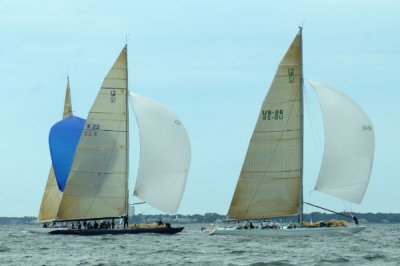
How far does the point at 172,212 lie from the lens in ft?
248

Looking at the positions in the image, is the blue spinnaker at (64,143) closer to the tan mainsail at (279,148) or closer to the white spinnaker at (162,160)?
the white spinnaker at (162,160)

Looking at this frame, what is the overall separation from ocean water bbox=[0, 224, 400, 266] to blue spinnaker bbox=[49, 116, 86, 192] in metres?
9.25

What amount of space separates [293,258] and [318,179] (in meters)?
14.3

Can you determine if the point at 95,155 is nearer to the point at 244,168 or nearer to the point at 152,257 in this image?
the point at 244,168

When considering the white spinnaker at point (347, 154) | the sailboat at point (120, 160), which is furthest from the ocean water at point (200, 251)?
the white spinnaker at point (347, 154)

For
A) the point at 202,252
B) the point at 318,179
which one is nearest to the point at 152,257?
the point at 202,252

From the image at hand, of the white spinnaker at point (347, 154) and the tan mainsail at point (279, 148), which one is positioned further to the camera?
the tan mainsail at point (279, 148)

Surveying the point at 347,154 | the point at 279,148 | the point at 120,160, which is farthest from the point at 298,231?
the point at 120,160

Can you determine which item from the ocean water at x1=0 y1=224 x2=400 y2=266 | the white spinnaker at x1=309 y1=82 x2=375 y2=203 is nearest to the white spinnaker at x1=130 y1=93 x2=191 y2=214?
the ocean water at x1=0 y1=224 x2=400 y2=266

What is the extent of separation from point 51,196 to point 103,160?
16.4 meters

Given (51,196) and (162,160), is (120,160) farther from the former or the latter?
(51,196)

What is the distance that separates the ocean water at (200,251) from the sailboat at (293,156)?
1.85 meters

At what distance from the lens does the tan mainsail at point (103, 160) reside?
2958 inches

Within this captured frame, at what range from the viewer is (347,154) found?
223 feet
